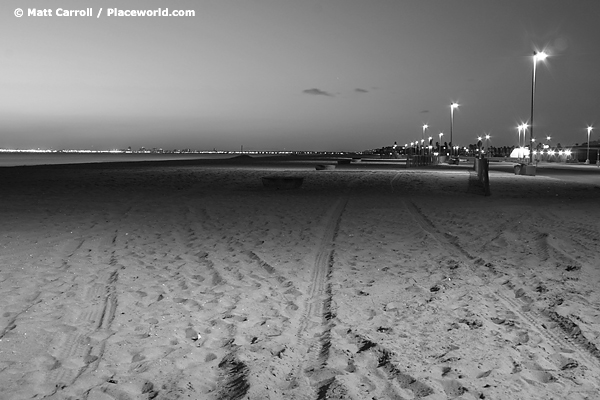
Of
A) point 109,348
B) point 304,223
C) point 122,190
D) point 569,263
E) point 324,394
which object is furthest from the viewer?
point 122,190

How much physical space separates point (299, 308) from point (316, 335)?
834 mm

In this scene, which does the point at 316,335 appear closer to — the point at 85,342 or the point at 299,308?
the point at 299,308

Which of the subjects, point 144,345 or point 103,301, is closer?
point 144,345

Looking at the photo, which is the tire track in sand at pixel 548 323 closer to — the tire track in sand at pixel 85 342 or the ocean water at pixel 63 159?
the tire track in sand at pixel 85 342

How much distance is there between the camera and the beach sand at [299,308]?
3982 mm

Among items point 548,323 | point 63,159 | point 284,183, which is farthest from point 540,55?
point 63,159

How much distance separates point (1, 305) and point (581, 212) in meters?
12.9

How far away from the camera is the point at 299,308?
5.72 meters

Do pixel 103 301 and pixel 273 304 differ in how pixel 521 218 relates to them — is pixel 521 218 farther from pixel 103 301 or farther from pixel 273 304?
pixel 103 301

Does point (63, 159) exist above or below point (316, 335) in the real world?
above

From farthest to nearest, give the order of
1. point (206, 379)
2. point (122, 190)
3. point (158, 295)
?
point (122, 190), point (158, 295), point (206, 379)

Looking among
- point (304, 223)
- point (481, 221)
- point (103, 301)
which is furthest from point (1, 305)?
point (481, 221)

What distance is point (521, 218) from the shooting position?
12.0 m

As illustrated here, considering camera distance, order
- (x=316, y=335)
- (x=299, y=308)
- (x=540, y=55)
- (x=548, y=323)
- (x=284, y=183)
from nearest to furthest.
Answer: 1. (x=316, y=335)
2. (x=548, y=323)
3. (x=299, y=308)
4. (x=284, y=183)
5. (x=540, y=55)
